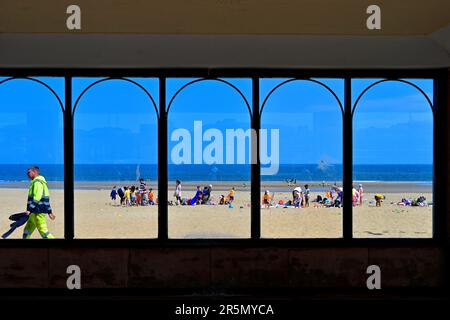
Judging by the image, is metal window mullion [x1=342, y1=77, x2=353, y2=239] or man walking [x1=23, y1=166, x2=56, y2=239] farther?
man walking [x1=23, y1=166, x2=56, y2=239]

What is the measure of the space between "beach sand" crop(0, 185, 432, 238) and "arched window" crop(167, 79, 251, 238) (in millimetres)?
134

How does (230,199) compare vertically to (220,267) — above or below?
below

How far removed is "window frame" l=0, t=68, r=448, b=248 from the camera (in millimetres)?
5324

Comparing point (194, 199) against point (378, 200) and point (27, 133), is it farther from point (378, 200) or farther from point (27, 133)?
point (27, 133)

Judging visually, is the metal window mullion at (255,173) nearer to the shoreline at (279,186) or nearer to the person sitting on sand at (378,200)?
the person sitting on sand at (378,200)

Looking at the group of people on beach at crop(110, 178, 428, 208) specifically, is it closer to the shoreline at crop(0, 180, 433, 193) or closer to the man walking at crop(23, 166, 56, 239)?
the shoreline at crop(0, 180, 433, 193)

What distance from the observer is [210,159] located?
6.69 metres

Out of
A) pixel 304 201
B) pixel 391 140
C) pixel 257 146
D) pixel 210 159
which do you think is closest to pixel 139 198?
pixel 304 201

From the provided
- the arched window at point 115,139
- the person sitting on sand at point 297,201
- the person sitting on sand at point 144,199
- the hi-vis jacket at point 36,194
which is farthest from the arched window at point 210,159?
the arched window at point 115,139

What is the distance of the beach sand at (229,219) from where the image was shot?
16.2m

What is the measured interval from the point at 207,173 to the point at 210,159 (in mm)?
35708

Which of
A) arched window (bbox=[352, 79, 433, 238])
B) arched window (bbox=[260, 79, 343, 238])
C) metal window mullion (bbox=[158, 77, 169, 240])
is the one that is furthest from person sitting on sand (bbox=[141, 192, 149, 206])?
metal window mullion (bbox=[158, 77, 169, 240])

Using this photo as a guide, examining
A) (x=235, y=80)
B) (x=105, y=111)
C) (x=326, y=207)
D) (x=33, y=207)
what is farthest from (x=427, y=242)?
(x=105, y=111)

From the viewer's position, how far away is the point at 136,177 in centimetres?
4088
